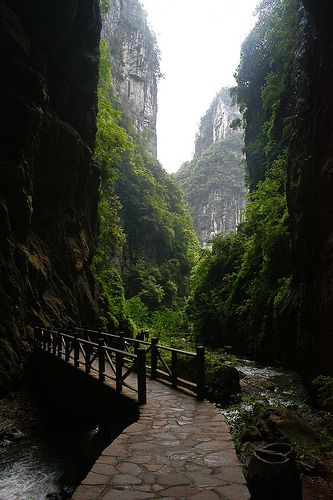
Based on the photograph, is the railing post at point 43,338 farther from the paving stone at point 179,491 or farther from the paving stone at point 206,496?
the paving stone at point 206,496

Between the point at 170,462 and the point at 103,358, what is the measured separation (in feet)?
16.0

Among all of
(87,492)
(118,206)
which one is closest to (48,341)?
(87,492)

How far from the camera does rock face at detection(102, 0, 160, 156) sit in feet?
197

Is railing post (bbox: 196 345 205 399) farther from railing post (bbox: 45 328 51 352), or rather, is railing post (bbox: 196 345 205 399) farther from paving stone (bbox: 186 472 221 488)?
railing post (bbox: 45 328 51 352)

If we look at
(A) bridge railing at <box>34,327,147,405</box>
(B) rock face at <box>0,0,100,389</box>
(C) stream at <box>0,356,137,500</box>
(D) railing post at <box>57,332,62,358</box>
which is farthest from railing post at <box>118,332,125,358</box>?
(B) rock face at <box>0,0,100,389</box>

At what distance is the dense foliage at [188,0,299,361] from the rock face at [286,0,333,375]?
153 inches

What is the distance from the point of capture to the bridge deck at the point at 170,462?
457 cm

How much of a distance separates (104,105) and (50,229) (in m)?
13.9

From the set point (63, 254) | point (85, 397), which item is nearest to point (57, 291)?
point (63, 254)

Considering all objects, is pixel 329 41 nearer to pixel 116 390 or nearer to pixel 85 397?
pixel 116 390

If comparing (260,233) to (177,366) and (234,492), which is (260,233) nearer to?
(177,366)

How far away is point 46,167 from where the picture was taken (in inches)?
765

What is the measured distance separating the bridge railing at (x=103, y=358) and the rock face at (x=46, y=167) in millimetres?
1162

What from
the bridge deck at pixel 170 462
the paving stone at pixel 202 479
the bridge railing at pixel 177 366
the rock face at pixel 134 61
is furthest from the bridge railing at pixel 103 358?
the rock face at pixel 134 61
